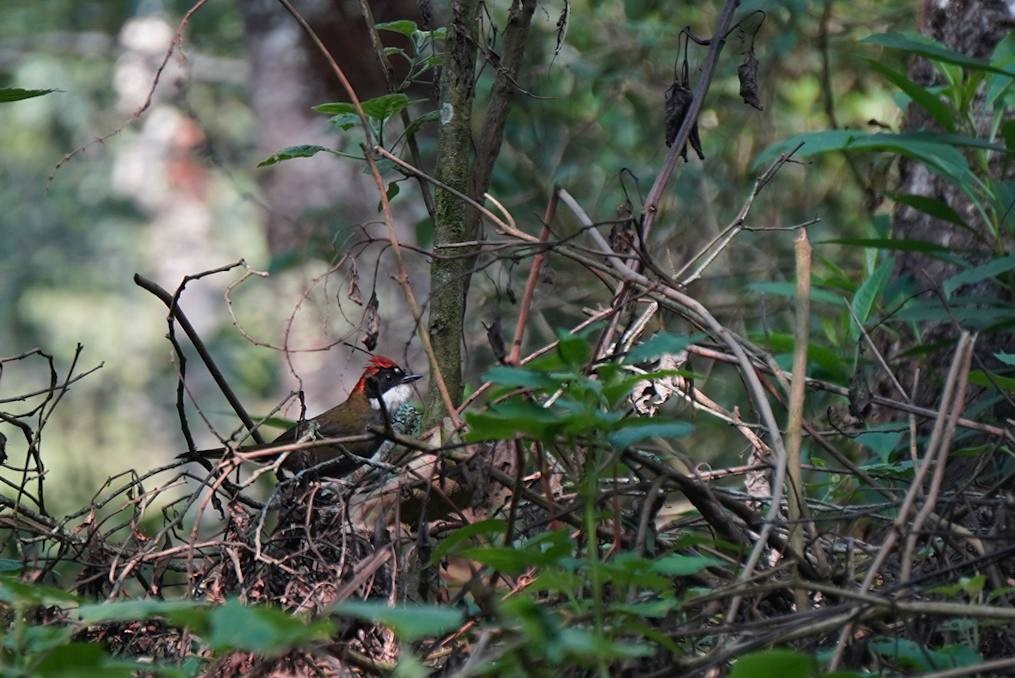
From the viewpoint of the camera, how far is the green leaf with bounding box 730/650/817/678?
54.9 inches

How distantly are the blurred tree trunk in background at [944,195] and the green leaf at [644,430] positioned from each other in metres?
2.52

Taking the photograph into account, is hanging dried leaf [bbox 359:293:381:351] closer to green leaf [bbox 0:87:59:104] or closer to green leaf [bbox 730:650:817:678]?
green leaf [bbox 0:87:59:104]

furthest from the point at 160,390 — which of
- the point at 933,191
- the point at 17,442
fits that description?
the point at 933,191

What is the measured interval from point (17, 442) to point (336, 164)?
547 centimetres

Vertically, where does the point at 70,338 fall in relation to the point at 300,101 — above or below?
above

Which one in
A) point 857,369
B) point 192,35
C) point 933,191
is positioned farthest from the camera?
point 192,35

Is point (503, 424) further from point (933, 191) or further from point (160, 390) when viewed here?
point (160, 390)

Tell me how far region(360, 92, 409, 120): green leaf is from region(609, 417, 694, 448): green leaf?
109 centimetres

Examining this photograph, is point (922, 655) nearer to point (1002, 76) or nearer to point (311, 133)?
point (1002, 76)

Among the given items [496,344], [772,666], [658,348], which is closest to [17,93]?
[496,344]

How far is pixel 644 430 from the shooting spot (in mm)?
1768

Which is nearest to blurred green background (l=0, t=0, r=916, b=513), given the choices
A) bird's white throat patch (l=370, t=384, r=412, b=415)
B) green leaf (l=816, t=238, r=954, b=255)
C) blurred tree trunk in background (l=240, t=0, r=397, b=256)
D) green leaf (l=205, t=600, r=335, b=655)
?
blurred tree trunk in background (l=240, t=0, r=397, b=256)

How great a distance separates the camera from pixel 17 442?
1091 centimetres

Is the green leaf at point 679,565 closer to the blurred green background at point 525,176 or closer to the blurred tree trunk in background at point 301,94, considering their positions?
the blurred green background at point 525,176
